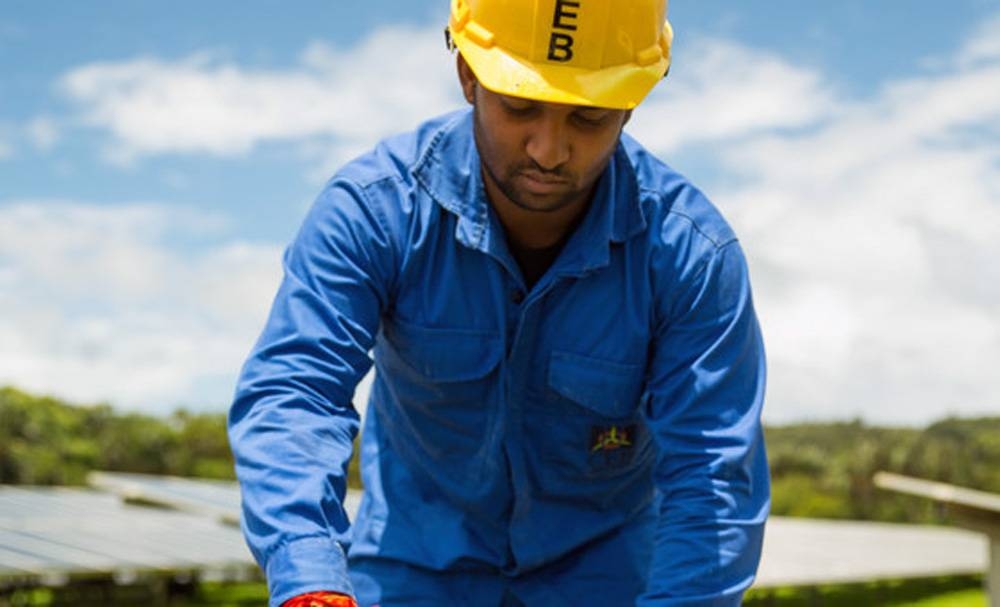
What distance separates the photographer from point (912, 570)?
12.5m

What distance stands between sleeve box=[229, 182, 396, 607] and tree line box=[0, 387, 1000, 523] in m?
12.5

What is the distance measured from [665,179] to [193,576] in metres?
10.5

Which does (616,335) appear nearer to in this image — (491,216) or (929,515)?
(491,216)

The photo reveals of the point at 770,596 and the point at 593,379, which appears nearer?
the point at 593,379

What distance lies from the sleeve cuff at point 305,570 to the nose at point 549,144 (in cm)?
77

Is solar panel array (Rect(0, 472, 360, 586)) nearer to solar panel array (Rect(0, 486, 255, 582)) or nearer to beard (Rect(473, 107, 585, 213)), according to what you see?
solar panel array (Rect(0, 486, 255, 582))

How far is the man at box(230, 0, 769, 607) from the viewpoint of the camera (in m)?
2.52

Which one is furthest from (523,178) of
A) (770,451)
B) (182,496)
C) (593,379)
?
(770,451)

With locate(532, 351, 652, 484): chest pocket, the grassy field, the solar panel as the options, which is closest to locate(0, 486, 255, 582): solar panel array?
the solar panel

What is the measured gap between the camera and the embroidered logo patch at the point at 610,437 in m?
2.89

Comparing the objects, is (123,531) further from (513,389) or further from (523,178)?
(523,178)

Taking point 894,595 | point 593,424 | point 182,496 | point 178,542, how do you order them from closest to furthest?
point 593,424 < point 178,542 < point 182,496 < point 894,595

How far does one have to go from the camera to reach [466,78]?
2773 mm

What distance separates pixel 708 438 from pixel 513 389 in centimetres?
40
